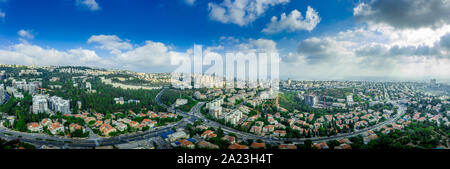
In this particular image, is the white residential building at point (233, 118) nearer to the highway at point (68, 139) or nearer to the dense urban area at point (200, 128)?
the dense urban area at point (200, 128)

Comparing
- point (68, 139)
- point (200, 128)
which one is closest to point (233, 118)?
point (200, 128)

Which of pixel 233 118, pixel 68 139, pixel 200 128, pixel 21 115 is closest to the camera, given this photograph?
pixel 68 139

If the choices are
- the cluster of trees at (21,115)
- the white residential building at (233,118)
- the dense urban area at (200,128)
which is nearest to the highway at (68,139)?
the dense urban area at (200,128)

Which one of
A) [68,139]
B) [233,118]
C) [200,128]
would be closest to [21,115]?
[68,139]

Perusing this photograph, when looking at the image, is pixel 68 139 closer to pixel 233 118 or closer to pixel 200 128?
pixel 200 128

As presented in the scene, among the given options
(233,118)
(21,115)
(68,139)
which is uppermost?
(21,115)

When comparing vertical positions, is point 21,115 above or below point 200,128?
above

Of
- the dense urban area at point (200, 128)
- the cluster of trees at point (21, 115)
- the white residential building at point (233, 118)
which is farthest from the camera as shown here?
the white residential building at point (233, 118)

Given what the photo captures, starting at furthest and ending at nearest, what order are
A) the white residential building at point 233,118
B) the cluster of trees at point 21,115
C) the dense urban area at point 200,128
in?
the white residential building at point 233,118 → the cluster of trees at point 21,115 → the dense urban area at point 200,128

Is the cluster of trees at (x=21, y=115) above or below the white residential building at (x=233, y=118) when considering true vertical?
above

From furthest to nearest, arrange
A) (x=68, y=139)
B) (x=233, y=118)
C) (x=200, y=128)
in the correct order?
(x=233, y=118) → (x=200, y=128) → (x=68, y=139)

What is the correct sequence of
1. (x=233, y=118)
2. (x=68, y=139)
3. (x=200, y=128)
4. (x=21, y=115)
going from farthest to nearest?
(x=233, y=118) < (x=21, y=115) < (x=200, y=128) < (x=68, y=139)

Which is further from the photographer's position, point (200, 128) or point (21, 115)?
point (21, 115)
